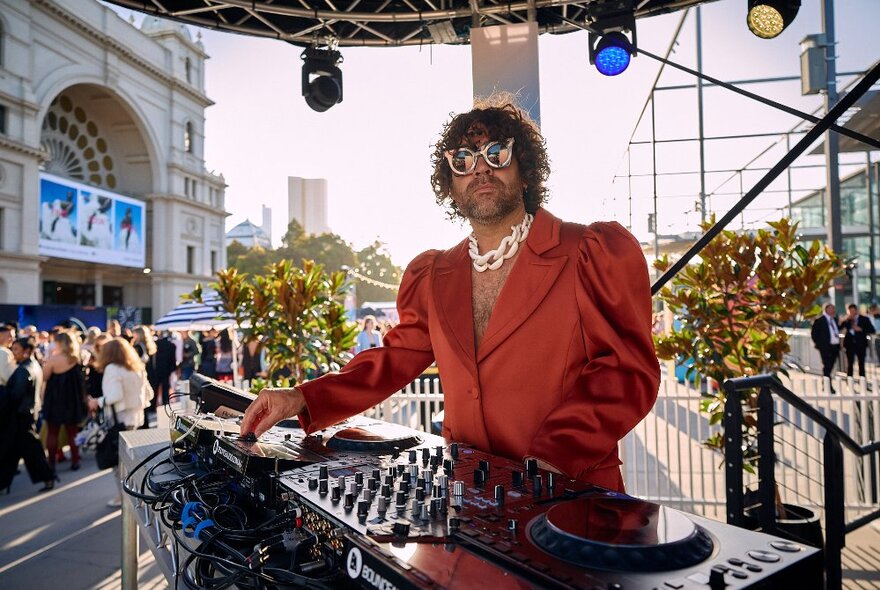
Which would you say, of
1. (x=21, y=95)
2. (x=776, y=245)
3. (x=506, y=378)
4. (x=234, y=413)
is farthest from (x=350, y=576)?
(x=21, y=95)

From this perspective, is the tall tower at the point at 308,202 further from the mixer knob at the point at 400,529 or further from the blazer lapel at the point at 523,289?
the mixer knob at the point at 400,529


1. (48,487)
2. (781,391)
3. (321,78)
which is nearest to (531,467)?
(781,391)

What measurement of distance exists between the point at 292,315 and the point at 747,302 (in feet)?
13.2

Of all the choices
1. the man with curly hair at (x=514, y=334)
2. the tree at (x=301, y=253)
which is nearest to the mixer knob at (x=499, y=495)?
the man with curly hair at (x=514, y=334)

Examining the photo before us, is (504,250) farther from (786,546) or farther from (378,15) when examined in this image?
(378,15)

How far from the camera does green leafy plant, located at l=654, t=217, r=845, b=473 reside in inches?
161

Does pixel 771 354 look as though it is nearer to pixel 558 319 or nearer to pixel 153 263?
pixel 558 319

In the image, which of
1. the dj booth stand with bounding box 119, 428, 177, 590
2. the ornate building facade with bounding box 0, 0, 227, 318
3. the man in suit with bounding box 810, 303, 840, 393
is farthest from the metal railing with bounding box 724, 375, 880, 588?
the ornate building facade with bounding box 0, 0, 227, 318

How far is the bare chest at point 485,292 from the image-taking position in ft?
6.10

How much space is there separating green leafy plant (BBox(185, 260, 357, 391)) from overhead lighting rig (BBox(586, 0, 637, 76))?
126 inches

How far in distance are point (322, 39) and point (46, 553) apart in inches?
179

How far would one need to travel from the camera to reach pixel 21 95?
2366 cm

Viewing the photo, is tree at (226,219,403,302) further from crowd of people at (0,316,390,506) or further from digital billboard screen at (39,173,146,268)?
crowd of people at (0,316,390,506)

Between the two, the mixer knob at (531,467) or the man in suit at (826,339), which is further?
the man in suit at (826,339)
